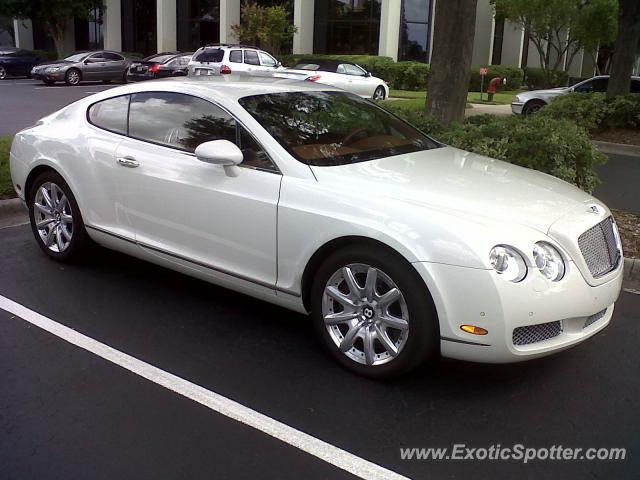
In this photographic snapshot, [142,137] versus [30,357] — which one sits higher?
[142,137]

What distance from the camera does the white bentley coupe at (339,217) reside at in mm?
3367

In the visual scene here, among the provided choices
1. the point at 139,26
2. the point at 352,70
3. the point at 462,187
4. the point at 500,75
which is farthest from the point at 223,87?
the point at 139,26

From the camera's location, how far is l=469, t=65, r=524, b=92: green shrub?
31672mm

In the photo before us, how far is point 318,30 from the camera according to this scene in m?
35.1

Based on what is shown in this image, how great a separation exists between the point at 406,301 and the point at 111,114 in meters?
2.95

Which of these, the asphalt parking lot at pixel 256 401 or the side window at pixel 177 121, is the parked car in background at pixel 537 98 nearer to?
the asphalt parking lot at pixel 256 401

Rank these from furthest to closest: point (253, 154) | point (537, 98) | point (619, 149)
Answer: point (537, 98), point (619, 149), point (253, 154)

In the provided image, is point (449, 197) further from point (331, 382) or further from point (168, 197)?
point (168, 197)

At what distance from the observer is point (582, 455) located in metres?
3.11

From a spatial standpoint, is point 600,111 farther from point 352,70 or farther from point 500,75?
point 500,75

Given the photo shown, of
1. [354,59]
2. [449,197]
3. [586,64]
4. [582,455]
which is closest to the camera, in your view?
[582,455]

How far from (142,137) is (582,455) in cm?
350

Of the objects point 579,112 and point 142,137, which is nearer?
point 142,137

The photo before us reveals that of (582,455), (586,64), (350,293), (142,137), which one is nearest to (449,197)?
(350,293)
